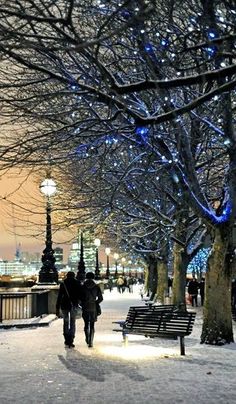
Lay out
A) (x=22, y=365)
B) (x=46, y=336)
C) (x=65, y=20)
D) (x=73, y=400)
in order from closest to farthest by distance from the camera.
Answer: (x=65, y=20)
(x=73, y=400)
(x=22, y=365)
(x=46, y=336)

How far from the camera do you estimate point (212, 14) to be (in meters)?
8.63

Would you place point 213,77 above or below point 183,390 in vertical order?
above

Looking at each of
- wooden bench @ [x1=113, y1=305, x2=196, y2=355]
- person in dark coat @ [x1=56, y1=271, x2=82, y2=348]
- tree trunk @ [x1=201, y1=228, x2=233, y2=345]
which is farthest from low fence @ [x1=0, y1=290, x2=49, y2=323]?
tree trunk @ [x1=201, y1=228, x2=233, y2=345]

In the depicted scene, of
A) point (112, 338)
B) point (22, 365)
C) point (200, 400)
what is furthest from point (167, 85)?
point (112, 338)

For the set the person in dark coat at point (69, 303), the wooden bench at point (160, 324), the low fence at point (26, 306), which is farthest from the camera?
the low fence at point (26, 306)

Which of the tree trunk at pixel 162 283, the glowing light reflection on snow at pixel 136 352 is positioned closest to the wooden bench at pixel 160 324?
the glowing light reflection on snow at pixel 136 352

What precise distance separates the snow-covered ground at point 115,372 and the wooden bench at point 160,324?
1.22 feet

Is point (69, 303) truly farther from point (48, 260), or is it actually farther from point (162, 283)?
point (162, 283)

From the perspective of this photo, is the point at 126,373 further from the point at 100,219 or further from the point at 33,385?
the point at 100,219

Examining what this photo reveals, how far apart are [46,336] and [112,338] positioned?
1.82m

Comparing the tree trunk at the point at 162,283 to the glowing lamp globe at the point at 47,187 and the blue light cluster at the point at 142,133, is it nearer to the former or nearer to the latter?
the glowing lamp globe at the point at 47,187

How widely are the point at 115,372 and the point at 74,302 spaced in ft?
13.8

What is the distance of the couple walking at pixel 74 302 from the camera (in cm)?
1409

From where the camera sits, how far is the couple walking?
14086 mm
